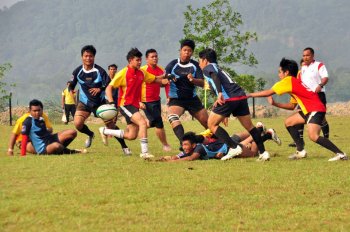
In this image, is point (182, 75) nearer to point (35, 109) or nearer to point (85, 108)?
point (85, 108)

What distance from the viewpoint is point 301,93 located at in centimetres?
1241

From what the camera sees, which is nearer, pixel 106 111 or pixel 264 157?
pixel 264 157

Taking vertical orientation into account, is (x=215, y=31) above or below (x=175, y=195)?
above

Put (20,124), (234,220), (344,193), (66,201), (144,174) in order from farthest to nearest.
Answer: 1. (20,124)
2. (144,174)
3. (344,193)
4. (66,201)
5. (234,220)

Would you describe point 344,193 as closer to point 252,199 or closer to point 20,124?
point 252,199

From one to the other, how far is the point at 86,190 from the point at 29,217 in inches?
71.1

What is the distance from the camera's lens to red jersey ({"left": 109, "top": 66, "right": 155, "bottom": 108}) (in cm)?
1378

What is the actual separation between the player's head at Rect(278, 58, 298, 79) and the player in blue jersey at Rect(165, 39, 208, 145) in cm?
245

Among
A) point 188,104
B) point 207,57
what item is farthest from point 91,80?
point 207,57

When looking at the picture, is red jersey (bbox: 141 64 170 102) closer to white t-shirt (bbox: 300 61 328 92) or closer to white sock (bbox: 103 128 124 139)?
white sock (bbox: 103 128 124 139)

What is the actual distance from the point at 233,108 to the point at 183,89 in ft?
8.63

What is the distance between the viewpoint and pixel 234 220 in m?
6.97

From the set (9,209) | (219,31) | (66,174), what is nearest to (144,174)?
(66,174)

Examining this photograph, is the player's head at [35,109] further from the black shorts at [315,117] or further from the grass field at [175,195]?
the black shorts at [315,117]
